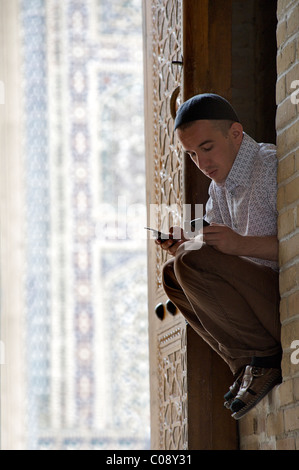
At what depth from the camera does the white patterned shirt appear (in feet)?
8.60

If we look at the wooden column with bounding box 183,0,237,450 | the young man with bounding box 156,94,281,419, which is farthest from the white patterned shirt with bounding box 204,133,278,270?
the wooden column with bounding box 183,0,237,450

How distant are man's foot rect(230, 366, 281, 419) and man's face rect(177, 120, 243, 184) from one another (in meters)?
0.60

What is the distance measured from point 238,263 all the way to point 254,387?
369 millimetres

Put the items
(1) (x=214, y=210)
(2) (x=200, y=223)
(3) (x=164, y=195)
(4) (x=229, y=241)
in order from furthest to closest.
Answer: (3) (x=164, y=195)
(1) (x=214, y=210)
(2) (x=200, y=223)
(4) (x=229, y=241)

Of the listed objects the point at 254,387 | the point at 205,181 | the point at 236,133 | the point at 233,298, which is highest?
the point at 236,133

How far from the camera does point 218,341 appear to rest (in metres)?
2.64

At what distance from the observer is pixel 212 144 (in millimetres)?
2633

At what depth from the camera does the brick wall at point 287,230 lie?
246cm

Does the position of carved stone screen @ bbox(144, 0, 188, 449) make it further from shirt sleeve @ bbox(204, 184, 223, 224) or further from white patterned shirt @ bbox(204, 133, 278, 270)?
white patterned shirt @ bbox(204, 133, 278, 270)

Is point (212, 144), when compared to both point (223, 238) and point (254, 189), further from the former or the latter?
point (223, 238)

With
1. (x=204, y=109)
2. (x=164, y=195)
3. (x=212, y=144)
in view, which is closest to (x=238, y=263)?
(x=212, y=144)

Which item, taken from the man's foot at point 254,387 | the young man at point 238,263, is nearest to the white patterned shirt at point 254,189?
the young man at point 238,263
